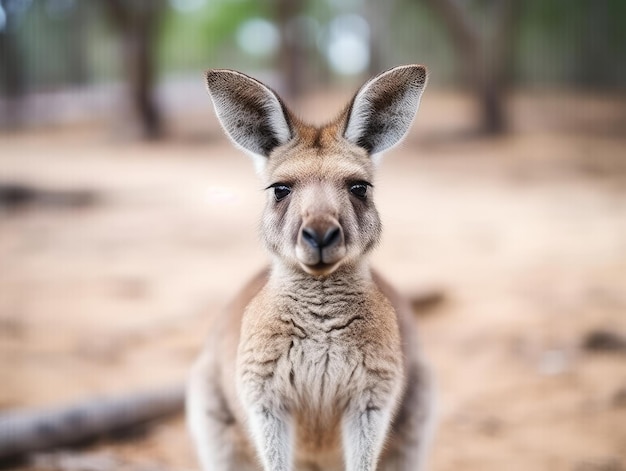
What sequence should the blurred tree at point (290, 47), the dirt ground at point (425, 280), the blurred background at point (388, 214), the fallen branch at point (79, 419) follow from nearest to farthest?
the fallen branch at point (79, 419)
the dirt ground at point (425, 280)
the blurred background at point (388, 214)
the blurred tree at point (290, 47)

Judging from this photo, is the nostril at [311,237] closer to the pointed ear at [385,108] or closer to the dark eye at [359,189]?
the dark eye at [359,189]

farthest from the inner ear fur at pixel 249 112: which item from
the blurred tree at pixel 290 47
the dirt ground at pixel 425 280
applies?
the blurred tree at pixel 290 47

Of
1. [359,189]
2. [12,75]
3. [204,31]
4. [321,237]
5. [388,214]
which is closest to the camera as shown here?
[321,237]

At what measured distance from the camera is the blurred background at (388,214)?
4141 mm

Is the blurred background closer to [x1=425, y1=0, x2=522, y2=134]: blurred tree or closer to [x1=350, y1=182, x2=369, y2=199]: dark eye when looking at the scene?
[x1=425, y1=0, x2=522, y2=134]: blurred tree

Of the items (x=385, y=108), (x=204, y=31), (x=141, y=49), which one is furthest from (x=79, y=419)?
(x=204, y=31)

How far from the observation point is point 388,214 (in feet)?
27.5

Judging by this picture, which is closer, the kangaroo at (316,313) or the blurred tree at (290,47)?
the kangaroo at (316,313)

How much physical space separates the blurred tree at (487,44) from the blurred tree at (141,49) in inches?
210

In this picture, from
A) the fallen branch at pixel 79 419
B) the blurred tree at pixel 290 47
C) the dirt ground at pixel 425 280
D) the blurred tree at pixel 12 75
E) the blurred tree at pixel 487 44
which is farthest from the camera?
the blurred tree at pixel 290 47

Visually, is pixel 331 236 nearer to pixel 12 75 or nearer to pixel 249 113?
pixel 249 113

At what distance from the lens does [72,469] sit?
335cm

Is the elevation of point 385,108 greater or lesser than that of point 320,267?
greater

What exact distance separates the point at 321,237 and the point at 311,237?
0.03 meters
